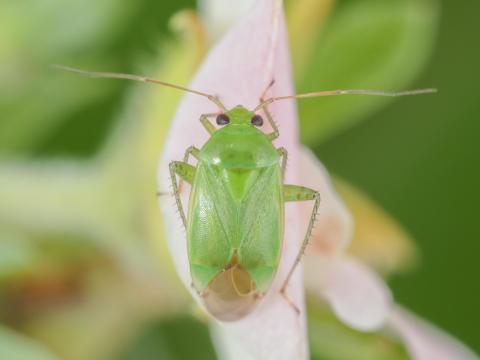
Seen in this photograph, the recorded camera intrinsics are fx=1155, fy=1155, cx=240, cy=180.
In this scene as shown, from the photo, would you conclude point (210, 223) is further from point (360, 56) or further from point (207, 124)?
point (360, 56)

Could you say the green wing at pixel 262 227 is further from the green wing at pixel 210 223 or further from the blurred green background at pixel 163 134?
the blurred green background at pixel 163 134

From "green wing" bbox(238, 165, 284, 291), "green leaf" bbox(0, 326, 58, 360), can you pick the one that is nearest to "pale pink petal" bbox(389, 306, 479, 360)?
"green wing" bbox(238, 165, 284, 291)

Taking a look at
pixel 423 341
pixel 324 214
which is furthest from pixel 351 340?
pixel 324 214

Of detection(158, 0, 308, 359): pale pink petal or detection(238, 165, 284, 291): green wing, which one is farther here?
detection(238, 165, 284, 291): green wing

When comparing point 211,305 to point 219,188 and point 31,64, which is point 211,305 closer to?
point 219,188

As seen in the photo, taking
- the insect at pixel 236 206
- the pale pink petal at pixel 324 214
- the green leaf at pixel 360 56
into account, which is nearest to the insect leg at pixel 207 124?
the insect at pixel 236 206

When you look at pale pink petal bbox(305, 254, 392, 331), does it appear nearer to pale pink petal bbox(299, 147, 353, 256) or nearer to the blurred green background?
pale pink petal bbox(299, 147, 353, 256)
